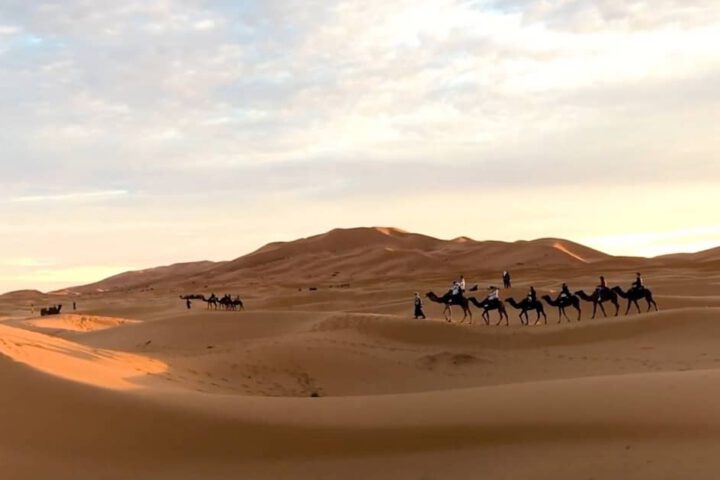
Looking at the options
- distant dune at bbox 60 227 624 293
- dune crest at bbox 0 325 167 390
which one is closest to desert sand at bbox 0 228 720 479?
dune crest at bbox 0 325 167 390

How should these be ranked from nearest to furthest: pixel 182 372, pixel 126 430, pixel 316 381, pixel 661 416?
pixel 661 416, pixel 126 430, pixel 182 372, pixel 316 381

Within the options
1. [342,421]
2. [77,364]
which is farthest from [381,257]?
[342,421]

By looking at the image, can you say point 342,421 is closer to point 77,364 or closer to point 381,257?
point 77,364

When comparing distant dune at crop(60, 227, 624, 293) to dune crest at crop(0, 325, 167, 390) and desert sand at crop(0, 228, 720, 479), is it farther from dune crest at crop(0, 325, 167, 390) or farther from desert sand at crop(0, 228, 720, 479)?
dune crest at crop(0, 325, 167, 390)

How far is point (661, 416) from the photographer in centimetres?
694

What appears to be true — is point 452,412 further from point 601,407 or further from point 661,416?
point 661,416

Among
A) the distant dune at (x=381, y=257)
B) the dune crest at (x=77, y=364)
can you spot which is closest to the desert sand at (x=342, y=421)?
the dune crest at (x=77, y=364)

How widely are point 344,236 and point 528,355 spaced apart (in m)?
85.7

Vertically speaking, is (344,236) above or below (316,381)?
A: above

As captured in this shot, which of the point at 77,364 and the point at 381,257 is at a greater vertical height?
the point at 381,257

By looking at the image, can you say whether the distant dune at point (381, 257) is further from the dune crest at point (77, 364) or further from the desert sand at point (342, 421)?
the dune crest at point (77, 364)

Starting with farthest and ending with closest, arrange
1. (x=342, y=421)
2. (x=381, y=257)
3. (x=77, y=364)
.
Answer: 1. (x=381, y=257)
2. (x=77, y=364)
3. (x=342, y=421)

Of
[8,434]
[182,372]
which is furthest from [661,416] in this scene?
[182,372]

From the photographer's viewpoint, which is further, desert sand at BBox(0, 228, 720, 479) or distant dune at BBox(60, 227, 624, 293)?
distant dune at BBox(60, 227, 624, 293)
